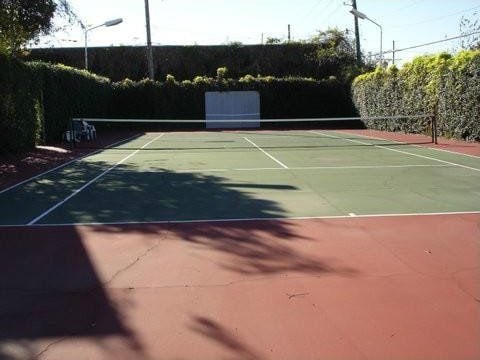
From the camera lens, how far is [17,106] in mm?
17328

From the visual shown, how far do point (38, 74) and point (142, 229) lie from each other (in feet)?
47.2

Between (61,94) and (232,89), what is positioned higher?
(232,89)

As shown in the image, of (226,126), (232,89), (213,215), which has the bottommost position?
(213,215)

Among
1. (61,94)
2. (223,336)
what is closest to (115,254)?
(223,336)

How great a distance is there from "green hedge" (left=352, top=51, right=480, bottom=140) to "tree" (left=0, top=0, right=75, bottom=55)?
1406 centimetres

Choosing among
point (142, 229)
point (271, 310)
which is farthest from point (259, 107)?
point (271, 310)

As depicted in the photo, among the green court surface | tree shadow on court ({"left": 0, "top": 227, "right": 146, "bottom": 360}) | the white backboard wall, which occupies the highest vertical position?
the white backboard wall

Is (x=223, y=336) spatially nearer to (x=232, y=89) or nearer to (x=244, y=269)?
(x=244, y=269)

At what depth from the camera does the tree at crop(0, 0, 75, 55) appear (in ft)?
55.2

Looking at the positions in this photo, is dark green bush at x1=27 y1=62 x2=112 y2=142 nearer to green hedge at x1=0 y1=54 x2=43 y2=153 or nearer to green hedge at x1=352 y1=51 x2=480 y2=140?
green hedge at x1=0 y1=54 x2=43 y2=153

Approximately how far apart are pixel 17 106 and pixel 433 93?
15982 mm

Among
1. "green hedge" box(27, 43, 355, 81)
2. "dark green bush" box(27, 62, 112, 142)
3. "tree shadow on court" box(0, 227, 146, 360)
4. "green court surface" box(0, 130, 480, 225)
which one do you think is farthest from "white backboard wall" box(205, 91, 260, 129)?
"tree shadow on court" box(0, 227, 146, 360)

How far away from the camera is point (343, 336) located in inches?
163

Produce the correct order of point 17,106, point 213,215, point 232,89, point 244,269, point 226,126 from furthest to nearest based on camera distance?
point 226,126 < point 232,89 < point 17,106 < point 213,215 < point 244,269
